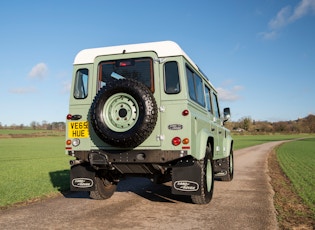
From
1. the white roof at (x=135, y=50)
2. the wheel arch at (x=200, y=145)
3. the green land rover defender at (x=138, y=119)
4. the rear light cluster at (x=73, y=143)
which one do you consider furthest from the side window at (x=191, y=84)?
the rear light cluster at (x=73, y=143)

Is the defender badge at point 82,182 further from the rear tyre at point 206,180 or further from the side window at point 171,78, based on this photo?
the side window at point 171,78

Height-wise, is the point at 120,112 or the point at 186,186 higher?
the point at 120,112

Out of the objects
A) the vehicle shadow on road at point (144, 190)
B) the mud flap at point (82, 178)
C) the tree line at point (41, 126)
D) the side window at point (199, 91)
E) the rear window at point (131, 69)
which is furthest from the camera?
the tree line at point (41, 126)

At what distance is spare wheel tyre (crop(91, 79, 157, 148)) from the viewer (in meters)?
5.74

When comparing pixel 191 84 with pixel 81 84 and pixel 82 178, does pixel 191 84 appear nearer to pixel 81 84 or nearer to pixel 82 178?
pixel 81 84

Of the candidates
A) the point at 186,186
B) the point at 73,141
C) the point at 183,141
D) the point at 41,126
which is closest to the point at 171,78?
the point at 183,141

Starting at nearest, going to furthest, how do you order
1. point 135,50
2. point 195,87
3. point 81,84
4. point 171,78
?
point 171,78 → point 135,50 → point 81,84 → point 195,87

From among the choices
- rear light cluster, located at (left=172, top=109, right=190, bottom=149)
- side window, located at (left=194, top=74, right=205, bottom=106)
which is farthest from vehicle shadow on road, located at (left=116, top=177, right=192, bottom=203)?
side window, located at (left=194, top=74, right=205, bottom=106)

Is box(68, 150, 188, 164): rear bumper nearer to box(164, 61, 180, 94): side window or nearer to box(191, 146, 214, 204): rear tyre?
box(191, 146, 214, 204): rear tyre

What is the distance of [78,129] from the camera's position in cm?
652

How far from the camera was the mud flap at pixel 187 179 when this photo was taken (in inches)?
231

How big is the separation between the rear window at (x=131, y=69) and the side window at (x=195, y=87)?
2.55 feet

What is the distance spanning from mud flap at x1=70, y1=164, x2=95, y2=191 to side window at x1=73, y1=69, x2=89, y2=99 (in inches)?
58.1

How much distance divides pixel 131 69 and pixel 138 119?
3.89 ft
